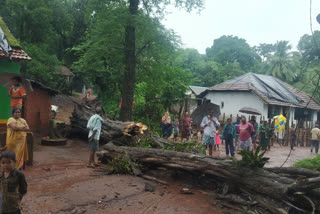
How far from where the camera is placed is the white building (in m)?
22.8

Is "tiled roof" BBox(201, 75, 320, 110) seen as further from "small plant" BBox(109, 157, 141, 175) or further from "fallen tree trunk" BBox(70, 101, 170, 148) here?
"small plant" BBox(109, 157, 141, 175)

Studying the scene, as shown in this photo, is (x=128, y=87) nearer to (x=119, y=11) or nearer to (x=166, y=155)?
(x=119, y=11)

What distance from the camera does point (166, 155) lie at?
22.9 ft

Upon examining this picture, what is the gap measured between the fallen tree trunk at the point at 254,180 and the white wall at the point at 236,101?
17.5 metres

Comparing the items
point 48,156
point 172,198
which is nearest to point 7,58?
point 48,156

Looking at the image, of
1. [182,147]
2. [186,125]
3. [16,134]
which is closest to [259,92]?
[186,125]

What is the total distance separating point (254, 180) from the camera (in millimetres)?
5273

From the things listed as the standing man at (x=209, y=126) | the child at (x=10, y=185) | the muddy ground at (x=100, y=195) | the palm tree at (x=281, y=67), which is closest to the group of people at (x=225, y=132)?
the standing man at (x=209, y=126)

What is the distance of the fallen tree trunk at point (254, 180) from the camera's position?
4668mm

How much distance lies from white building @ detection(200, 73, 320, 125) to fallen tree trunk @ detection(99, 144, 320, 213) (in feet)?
55.6

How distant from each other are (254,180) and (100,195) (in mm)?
3064

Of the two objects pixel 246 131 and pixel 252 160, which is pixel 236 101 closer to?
pixel 246 131

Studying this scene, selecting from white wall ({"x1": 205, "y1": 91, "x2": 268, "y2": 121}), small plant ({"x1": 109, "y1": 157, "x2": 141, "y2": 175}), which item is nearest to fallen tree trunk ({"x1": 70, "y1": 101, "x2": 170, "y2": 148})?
small plant ({"x1": 109, "y1": 157, "x2": 141, "y2": 175})

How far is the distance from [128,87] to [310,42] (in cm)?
3909
